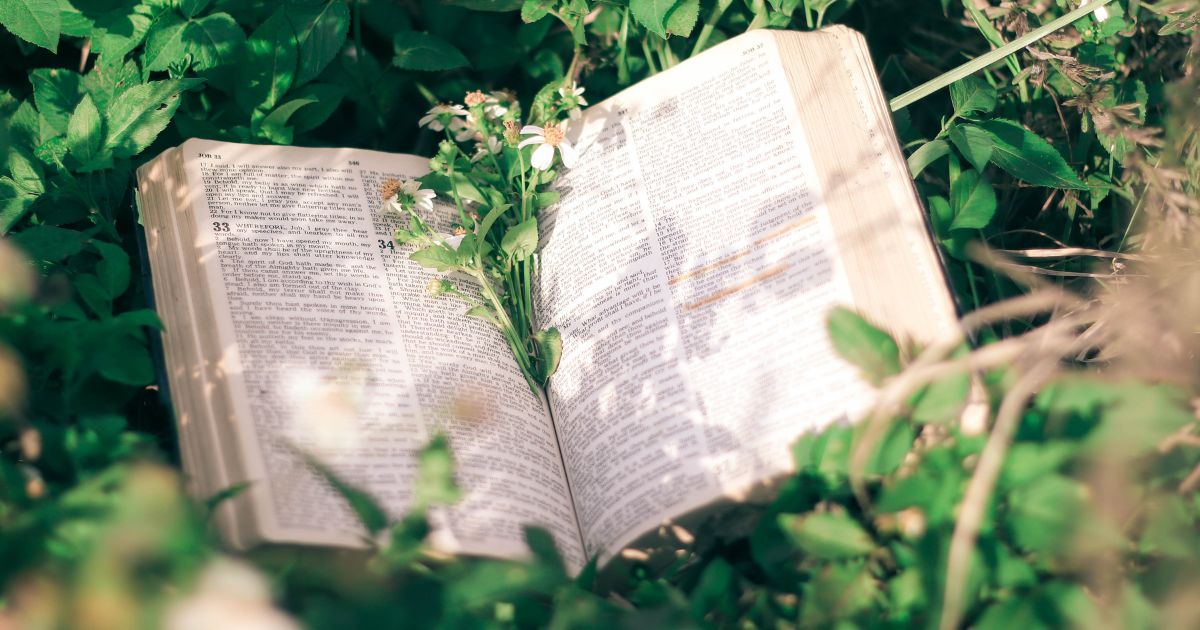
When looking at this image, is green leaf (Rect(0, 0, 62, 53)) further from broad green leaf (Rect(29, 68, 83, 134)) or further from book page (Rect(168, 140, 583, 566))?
book page (Rect(168, 140, 583, 566))

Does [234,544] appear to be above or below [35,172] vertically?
below

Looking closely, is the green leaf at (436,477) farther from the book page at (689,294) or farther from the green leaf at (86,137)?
the green leaf at (86,137)

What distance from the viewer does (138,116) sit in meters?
0.85

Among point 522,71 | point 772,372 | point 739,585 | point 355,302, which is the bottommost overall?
point 739,585

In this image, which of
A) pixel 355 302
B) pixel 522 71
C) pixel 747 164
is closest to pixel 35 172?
pixel 355 302

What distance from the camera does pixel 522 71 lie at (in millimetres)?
1132

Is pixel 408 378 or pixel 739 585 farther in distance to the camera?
pixel 408 378

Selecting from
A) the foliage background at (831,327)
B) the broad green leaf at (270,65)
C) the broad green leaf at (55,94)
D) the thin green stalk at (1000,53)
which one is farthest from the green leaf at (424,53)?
the thin green stalk at (1000,53)

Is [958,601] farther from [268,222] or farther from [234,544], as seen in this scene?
[268,222]

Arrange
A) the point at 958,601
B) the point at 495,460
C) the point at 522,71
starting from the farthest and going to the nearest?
the point at 522,71 < the point at 495,460 < the point at 958,601

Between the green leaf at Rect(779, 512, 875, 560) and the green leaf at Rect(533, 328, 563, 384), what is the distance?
13.3 inches

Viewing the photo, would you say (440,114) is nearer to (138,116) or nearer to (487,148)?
(487,148)

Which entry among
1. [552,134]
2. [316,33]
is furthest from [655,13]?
[316,33]

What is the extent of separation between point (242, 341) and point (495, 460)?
0.25 m
